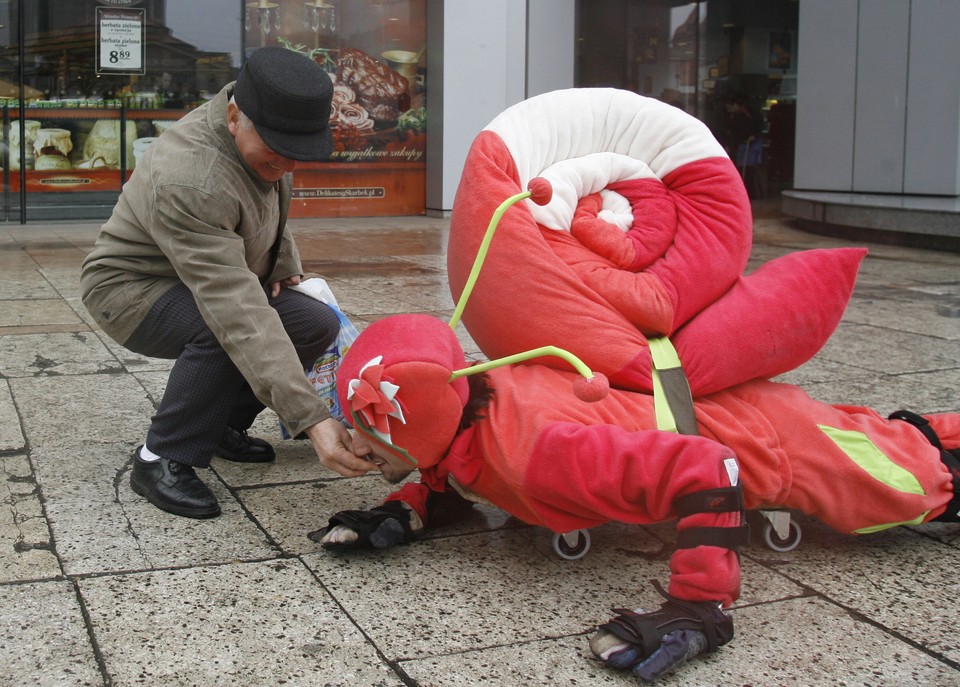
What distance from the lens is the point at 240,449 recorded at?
3.59 meters

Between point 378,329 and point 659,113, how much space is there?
1.02 metres

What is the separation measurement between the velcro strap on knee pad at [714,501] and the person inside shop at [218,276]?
78 centimetres

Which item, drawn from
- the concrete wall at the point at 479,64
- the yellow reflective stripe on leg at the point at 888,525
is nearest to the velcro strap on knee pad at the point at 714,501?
the yellow reflective stripe on leg at the point at 888,525

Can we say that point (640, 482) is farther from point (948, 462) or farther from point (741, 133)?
point (741, 133)

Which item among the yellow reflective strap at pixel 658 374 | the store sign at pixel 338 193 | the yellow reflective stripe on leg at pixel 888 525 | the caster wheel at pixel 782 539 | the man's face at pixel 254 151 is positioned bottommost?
the caster wheel at pixel 782 539

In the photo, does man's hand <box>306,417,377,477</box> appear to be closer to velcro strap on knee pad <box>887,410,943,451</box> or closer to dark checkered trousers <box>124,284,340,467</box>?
dark checkered trousers <box>124,284,340,467</box>

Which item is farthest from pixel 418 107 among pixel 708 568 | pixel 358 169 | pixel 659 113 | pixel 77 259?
pixel 708 568

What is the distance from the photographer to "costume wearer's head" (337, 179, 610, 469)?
239 centimetres

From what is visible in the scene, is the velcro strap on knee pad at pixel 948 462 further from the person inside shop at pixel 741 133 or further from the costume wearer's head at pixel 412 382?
the person inside shop at pixel 741 133

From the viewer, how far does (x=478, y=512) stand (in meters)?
3.13

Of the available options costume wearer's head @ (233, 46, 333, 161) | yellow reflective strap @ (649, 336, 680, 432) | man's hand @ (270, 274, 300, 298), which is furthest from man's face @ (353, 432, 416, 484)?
man's hand @ (270, 274, 300, 298)

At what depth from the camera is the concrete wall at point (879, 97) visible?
1118cm

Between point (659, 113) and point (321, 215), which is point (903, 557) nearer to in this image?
point (659, 113)

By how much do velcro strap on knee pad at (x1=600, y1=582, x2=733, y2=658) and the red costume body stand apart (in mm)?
31
